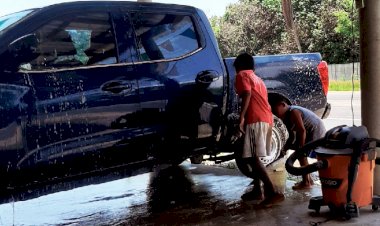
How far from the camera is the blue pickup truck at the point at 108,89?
4.02 meters

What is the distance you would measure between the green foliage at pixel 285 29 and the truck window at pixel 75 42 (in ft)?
102

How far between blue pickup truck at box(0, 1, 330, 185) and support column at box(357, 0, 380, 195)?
137 cm

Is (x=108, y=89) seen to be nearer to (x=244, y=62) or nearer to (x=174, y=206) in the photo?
(x=244, y=62)

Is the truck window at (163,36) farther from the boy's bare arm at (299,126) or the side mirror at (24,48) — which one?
the boy's bare arm at (299,126)

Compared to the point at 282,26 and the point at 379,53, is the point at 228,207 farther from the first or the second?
the point at 282,26

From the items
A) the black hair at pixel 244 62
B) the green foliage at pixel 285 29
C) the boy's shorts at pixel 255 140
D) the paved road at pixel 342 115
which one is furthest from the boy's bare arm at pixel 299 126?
the green foliage at pixel 285 29

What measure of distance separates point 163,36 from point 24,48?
5.20ft

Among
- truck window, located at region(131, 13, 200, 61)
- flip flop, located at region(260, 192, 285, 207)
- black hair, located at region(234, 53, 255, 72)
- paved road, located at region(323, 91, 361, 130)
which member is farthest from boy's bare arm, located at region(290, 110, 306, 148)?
paved road, located at region(323, 91, 361, 130)

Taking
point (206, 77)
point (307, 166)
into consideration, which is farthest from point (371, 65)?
point (206, 77)

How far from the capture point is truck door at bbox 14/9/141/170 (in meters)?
4.09

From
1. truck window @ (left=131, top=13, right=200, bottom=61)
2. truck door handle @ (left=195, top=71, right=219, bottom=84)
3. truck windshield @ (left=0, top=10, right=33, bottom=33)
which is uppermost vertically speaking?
truck windshield @ (left=0, top=10, right=33, bottom=33)

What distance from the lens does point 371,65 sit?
497cm

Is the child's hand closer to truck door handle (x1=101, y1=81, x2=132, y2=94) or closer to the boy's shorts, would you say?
the boy's shorts

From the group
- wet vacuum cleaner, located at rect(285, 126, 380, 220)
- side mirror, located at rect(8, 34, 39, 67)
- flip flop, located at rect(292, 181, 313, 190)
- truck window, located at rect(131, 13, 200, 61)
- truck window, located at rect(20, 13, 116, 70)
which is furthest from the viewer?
flip flop, located at rect(292, 181, 313, 190)
